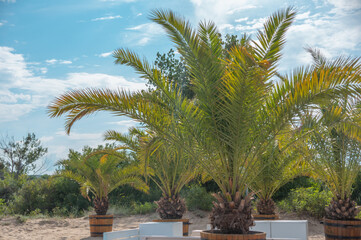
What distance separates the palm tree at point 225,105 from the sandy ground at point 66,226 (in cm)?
803

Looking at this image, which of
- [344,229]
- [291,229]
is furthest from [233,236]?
[344,229]

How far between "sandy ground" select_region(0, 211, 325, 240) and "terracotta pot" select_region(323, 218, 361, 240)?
420 centimetres

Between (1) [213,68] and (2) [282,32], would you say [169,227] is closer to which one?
(1) [213,68]

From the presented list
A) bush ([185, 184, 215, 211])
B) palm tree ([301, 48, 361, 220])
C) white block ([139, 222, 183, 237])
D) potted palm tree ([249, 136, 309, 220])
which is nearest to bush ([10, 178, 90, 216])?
bush ([185, 184, 215, 211])

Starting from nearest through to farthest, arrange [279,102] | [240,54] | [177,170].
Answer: [240,54]
[279,102]
[177,170]

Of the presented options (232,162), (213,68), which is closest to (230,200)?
(232,162)

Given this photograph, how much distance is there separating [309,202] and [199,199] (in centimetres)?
568

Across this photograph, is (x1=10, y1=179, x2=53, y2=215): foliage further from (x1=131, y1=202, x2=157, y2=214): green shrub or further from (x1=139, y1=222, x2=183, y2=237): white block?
(x1=139, y1=222, x2=183, y2=237): white block

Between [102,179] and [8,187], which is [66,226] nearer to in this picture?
[102,179]

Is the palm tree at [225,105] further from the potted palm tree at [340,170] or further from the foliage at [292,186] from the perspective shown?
the foliage at [292,186]

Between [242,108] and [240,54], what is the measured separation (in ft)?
3.14

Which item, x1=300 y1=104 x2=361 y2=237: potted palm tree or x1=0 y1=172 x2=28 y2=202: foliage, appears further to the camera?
x1=0 y1=172 x2=28 y2=202: foliage

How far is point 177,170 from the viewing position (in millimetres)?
11766

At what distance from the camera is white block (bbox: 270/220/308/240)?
916cm
